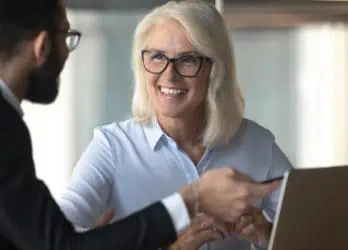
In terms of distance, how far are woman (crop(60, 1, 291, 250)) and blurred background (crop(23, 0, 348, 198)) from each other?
4.47 feet

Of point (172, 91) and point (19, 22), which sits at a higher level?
point (19, 22)

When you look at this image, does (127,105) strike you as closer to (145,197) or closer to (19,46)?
(145,197)

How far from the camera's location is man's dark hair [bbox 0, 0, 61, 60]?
3.75ft

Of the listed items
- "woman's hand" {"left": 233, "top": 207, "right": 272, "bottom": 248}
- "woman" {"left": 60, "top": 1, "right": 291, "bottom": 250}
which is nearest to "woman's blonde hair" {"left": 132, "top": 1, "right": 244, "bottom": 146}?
"woman" {"left": 60, "top": 1, "right": 291, "bottom": 250}

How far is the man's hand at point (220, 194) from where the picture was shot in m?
1.20

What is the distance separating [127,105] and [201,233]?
6.09ft

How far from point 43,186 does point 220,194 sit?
29 centimetres

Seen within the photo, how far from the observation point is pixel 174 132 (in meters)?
1.82

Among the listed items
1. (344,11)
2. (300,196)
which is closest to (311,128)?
(344,11)

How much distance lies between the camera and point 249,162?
5.96 feet

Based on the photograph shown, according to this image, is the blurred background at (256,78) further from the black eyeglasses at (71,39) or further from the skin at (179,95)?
the black eyeglasses at (71,39)

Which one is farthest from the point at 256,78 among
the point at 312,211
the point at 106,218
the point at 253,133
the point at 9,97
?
the point at 9,97

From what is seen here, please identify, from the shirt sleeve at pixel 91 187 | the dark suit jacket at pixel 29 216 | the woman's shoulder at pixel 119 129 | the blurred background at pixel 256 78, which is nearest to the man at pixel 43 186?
the dark suit jacket at pixel 29 216

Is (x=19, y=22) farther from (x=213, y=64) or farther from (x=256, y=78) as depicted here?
(x=256, y=78)
